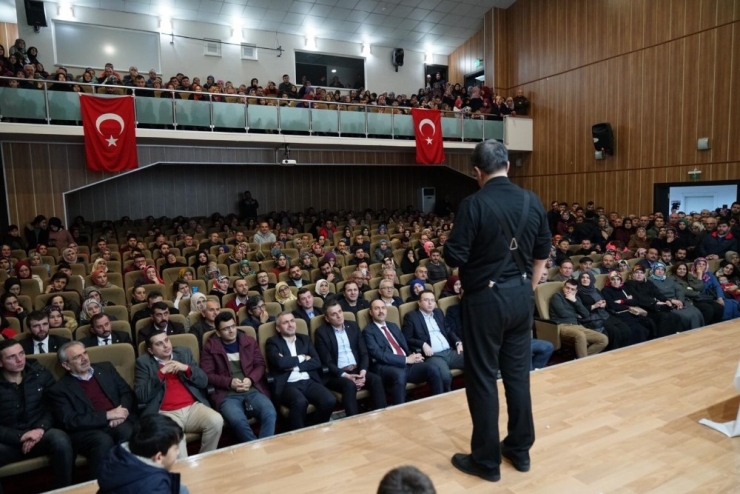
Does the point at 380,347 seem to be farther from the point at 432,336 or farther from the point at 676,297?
the point at 676,297

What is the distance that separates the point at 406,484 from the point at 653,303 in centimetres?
507

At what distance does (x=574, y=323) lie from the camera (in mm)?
4621

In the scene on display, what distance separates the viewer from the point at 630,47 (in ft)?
31.4

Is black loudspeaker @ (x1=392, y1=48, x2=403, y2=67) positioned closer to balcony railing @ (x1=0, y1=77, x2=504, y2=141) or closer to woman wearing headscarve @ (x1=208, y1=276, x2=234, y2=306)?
balcony railing @ (x1=0, y1=77, x2=504, y2=141)

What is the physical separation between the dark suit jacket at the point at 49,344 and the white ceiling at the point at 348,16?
9135 millimetres

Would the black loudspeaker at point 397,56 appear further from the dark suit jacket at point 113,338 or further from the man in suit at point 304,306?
the dark suit jacket at point 113,338

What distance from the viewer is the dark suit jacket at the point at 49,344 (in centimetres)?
342

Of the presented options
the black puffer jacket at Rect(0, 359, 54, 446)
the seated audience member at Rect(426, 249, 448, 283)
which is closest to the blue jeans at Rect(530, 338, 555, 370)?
the seated audience member at Rect(426, 249, 448, 283)

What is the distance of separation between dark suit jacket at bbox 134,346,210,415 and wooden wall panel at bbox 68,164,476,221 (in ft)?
29.7

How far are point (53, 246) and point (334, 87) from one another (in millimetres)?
7614

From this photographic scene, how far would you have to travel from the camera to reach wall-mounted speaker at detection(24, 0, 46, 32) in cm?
968

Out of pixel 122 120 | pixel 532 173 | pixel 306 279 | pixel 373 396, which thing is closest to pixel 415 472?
pixel 373 396

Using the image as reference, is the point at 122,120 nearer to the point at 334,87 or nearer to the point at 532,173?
the point at 334,87

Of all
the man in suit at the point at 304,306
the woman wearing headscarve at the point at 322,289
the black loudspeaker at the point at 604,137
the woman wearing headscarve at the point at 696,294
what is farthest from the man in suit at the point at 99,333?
the black loudspeaker at the point at 604,137
